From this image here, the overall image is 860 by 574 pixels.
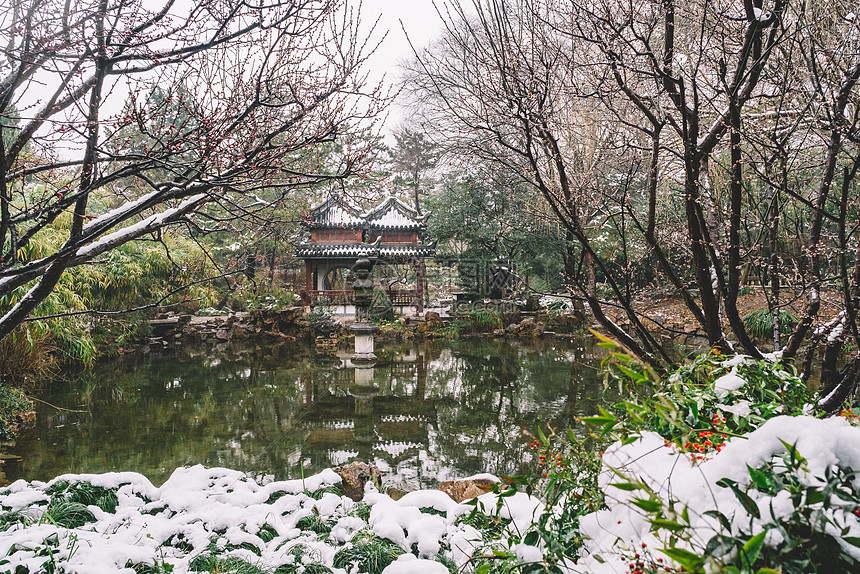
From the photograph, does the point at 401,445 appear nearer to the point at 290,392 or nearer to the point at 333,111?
the point at 290,392

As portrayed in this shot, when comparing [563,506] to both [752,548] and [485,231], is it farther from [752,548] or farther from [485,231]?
[485,231]

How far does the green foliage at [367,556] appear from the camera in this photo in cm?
184

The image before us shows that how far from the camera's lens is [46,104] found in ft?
6.47

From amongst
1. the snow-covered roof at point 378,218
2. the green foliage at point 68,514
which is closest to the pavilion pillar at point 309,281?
the snow-covered roof at point 378,218

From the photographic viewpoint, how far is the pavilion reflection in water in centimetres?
429

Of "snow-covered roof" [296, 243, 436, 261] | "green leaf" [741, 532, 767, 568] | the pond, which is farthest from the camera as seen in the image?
"snow-covered roof" [296, 243, 436, 261]

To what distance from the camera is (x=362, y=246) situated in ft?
45.7

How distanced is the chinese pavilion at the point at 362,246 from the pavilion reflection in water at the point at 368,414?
5.59 meters

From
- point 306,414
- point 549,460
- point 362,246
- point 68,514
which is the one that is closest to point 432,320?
point 362,246

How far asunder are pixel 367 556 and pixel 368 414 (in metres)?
3.54

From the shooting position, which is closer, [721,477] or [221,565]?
[721,477]

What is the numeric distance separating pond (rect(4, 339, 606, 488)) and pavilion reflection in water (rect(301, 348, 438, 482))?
2cm

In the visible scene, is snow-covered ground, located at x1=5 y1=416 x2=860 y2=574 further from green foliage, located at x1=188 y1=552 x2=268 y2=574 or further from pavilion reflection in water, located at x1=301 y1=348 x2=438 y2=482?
pavilion reflection in water, located at x1=301 y1=348 x2=438 y2=482

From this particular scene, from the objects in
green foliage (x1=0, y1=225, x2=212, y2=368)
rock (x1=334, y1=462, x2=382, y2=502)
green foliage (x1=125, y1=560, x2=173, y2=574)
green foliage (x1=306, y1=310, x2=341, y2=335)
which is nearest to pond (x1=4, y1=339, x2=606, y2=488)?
rock (x1=334, y1=462, x2=382, y2=502)
